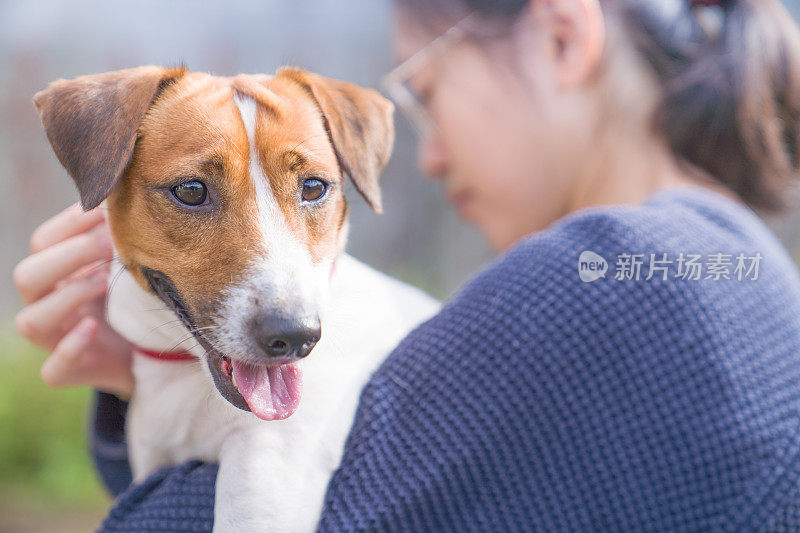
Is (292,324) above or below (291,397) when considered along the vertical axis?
above

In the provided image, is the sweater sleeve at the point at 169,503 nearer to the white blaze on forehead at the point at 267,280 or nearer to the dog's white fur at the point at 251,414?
the dog's white fur at the point at 251,414

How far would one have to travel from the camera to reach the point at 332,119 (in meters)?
1.66

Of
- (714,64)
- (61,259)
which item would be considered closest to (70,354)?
(61,259)

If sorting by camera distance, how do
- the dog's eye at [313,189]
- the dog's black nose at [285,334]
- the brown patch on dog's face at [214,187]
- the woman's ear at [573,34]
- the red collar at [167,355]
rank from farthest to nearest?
the woman's ear at [573,34]
the red collar at [167,355]
the dog's eye at [313,189]
the brown patch on dog's face at [214,187]
the dog's black nose at [285,334]

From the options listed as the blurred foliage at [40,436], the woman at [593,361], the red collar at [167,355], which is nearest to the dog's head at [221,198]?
the red collar at [167,355]

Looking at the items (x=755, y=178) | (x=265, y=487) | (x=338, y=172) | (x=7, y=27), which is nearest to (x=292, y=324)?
(x=265, y=487)

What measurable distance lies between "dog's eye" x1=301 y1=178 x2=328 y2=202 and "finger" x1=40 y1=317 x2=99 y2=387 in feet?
2.69

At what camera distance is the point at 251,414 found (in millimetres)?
1508

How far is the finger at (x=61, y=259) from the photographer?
184cm

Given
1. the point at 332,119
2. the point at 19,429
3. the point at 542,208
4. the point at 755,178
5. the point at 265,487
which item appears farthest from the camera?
the point at 19,429

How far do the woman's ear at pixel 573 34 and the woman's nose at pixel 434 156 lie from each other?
65 centimetres

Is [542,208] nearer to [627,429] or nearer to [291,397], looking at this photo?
[627,429]

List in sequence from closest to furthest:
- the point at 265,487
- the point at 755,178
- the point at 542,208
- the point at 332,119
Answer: the point at 265,487, the point at 332,119, the point at 755,178, the point at 542,208

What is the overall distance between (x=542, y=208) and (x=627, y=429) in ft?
4.13
